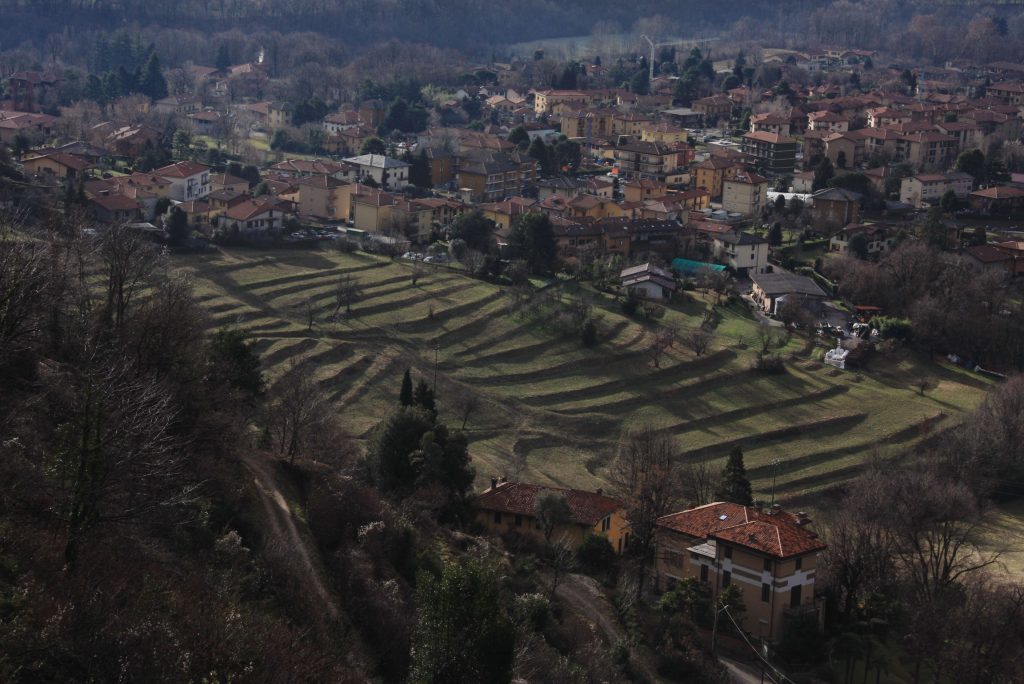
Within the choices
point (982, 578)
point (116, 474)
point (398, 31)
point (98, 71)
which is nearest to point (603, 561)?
point (982, 578)

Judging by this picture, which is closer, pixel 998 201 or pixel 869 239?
pixel 869 239

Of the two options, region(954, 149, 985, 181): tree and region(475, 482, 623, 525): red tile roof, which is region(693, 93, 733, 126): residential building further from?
region(475, 482, 623, 525): red tile roof

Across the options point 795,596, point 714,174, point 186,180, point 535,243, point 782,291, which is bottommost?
point 782,291

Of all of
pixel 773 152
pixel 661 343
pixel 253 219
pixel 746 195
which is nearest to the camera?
pixel 661 343

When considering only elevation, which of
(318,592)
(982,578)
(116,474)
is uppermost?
(116,474)

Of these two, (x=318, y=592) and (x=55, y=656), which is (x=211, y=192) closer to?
(x=318, y=592)

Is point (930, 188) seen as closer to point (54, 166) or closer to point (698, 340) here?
point (698, 340)

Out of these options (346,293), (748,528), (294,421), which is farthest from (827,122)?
(294,421)
